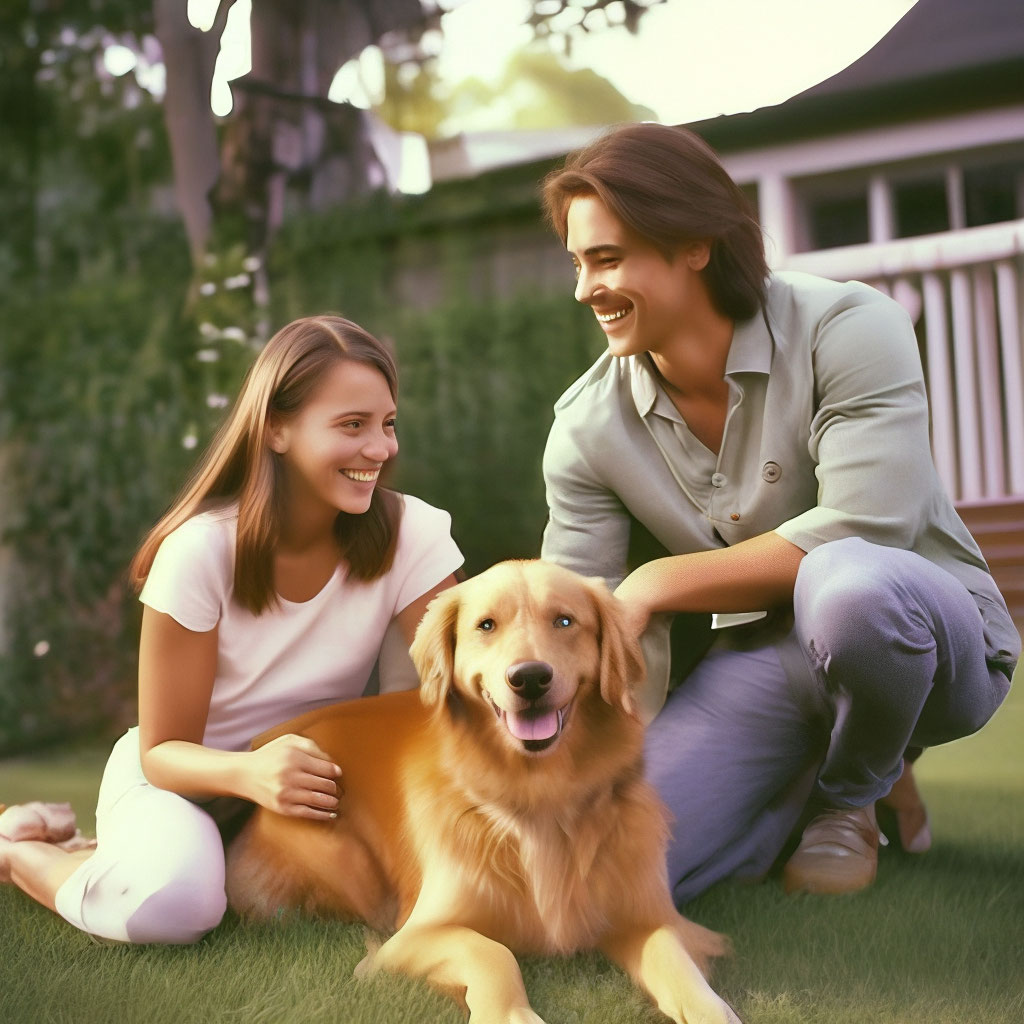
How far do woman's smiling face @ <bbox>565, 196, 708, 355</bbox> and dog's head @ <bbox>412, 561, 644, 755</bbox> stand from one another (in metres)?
0.57

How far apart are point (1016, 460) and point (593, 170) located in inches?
66.6

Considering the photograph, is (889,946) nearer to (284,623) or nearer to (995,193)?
(284,623)

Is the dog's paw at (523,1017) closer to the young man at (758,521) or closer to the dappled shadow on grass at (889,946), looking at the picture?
the dappled shadow on grass at (889,946)

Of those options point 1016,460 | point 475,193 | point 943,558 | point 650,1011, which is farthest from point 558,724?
Result: point 475,193

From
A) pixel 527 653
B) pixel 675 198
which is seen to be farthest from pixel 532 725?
pixel 675 198

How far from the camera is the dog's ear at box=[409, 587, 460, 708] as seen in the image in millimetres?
1811

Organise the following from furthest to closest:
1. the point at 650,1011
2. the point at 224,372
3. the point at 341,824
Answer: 1. the point at 224,372
2. the point at 341,824
3. the point at 650,1011

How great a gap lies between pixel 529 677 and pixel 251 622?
2.27 ft

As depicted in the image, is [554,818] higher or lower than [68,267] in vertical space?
lower

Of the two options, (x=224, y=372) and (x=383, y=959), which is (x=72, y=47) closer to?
(x=224, y=372)

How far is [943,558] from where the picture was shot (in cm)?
217

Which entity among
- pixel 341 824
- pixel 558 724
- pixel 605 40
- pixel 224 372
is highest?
pixel 605 40

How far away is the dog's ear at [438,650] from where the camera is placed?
5.94ft

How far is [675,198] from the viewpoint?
208 cm
